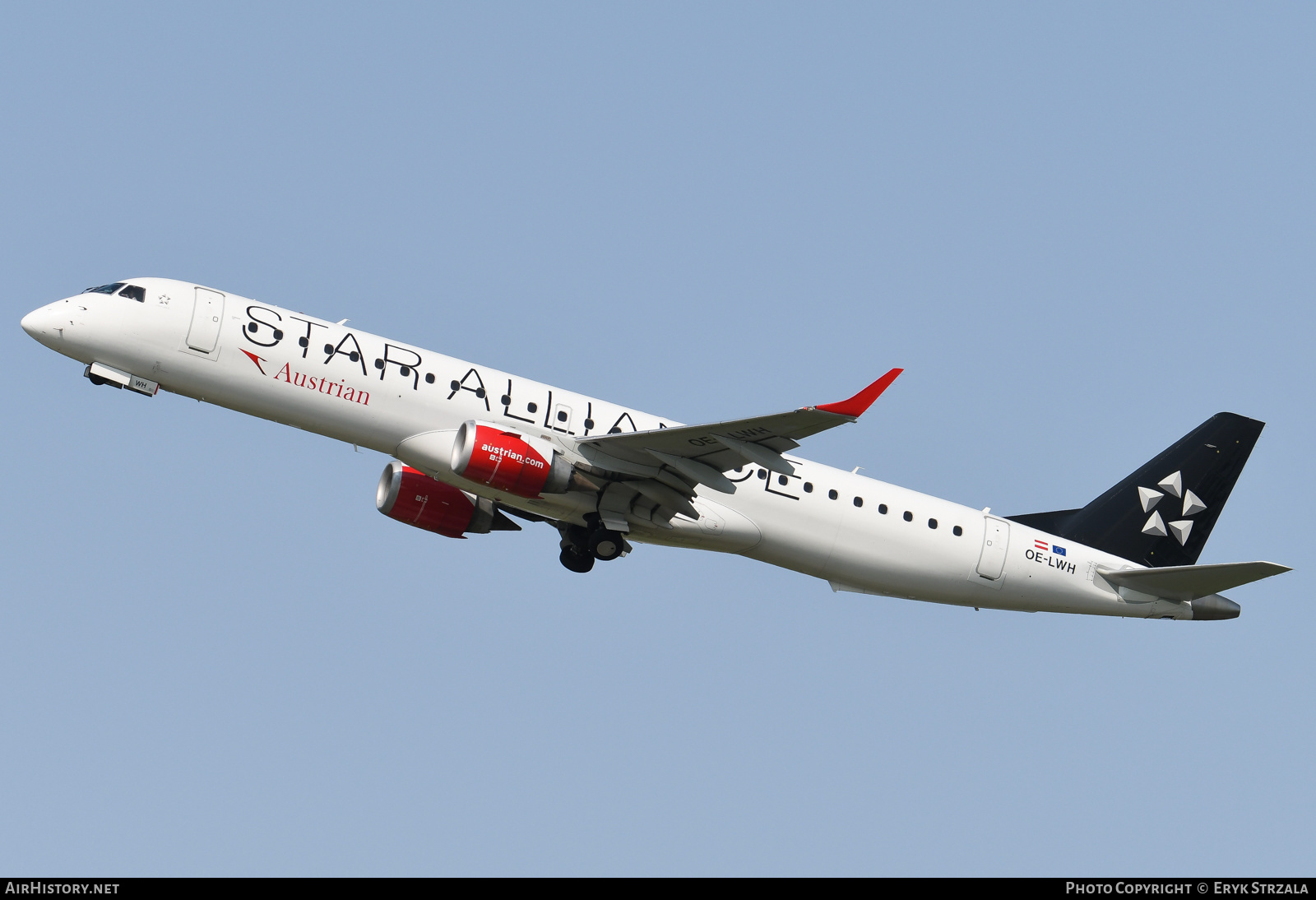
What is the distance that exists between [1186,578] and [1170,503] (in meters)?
3.60

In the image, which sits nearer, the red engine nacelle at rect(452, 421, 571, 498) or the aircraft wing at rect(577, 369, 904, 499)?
the aircraft wing at rect(577, 369, 904, 499)

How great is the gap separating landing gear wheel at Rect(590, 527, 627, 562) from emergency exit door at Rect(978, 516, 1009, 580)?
30.1ft

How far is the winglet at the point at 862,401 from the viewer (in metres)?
27.2

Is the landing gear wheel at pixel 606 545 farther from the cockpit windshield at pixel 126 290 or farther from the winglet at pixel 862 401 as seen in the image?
the cockpit windshield at pixel 126 290

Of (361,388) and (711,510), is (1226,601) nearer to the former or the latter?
(711,510)

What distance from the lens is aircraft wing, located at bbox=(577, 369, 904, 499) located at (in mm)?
27812

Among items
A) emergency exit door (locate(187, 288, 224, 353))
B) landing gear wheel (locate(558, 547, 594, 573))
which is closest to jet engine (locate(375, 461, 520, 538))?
landing gear wheel (locate(558, 547, 594, 573))

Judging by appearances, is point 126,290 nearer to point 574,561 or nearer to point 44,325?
point 44,325

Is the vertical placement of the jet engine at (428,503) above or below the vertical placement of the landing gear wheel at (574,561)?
above

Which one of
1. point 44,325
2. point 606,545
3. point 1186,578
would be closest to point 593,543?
point 606,545

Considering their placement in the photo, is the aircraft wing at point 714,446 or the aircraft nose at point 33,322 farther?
the aircraft nose at point 33,322

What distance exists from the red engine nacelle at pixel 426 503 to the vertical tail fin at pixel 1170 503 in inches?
568

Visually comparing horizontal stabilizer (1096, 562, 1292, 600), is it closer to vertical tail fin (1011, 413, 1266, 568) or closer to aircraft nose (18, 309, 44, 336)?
vertical tail fin (1011, 413, 1266, 568)

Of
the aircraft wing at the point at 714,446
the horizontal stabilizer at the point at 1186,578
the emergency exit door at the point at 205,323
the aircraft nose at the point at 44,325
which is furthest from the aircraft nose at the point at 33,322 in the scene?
the horizontal stabilizer at the point at 1186,578
